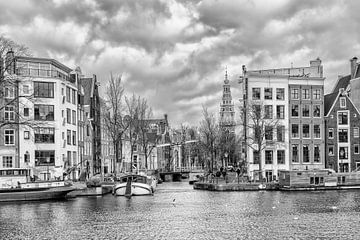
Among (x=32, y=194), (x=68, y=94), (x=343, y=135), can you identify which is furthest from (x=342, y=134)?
(x=32, y=194)

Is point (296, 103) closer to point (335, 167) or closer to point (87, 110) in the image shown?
point (335, 167)

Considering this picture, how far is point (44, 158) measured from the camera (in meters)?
85.1

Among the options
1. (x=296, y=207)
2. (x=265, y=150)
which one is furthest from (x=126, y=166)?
(x=296, y=207)

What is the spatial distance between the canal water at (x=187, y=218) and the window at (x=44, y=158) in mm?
22477

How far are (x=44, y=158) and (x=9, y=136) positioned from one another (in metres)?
5.92

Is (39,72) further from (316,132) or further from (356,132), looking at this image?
(356,132)

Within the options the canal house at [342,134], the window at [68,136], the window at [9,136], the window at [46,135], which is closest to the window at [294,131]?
the canal house at [342,134]

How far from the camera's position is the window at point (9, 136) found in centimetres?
8256

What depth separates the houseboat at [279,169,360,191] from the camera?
77.5m

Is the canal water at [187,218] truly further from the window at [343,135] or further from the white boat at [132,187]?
the window at [343,135]

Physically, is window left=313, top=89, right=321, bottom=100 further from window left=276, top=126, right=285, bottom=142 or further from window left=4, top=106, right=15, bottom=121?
window left=4, top=106, right=15, bottom=121

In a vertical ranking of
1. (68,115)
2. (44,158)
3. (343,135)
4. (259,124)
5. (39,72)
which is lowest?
(44,158)

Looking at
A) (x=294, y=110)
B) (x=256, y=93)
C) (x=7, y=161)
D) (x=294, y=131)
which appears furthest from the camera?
(x=294, y=110)

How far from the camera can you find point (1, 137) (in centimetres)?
8225
